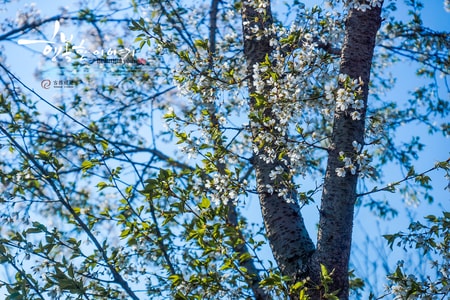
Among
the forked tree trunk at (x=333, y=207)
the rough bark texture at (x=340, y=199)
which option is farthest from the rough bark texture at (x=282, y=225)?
the rough bark texture at (x=340, y=199)

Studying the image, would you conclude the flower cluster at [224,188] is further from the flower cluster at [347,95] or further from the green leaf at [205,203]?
the flower cluster at [347,95]

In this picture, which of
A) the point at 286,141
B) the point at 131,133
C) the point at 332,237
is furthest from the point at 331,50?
the point at 131,133

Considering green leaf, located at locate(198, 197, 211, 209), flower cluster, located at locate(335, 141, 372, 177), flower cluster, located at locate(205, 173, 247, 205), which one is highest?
flower cluster, located at locate(205, 173, 247, 205)

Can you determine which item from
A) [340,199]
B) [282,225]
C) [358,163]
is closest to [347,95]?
[358,163]

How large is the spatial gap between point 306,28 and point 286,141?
1030 millimetres

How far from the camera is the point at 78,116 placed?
21.9ft

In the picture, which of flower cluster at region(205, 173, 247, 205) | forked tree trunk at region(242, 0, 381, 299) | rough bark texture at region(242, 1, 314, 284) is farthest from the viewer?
flower cluster at region(205, 173, 247, 205)

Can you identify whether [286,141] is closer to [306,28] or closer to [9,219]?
A: [306,28]

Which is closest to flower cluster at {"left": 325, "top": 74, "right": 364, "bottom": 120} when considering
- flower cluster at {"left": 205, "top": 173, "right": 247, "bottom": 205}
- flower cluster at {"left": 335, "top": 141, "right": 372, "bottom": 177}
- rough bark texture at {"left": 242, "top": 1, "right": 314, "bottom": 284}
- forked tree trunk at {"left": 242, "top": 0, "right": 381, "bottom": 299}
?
forked tree trunk at {"left": 242, "top": 0, "right": 381, "bottom": 299}

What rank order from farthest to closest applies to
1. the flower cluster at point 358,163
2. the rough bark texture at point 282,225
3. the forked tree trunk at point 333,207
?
the rough bark texture at point 282,225 → the forked tree trunk at point 333,207 → the flower cluster at point 358,163

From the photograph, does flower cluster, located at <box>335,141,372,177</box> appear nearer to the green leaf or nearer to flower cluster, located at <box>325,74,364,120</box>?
flower cluster, located at <box>325,74,364,120</box>

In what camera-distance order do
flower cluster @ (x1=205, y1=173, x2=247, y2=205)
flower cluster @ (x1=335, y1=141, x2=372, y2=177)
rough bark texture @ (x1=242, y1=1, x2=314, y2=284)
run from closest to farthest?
flower cluster @ (x1=335, y1=141, x2=372, y2=177) < rough bark texture @ (x1=242, y1=1, x2=314, y2=284) < flower cluster @ (x1=205, y1=173, x2=247, y2=205)

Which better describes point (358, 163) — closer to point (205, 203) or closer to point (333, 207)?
point (333, 207)

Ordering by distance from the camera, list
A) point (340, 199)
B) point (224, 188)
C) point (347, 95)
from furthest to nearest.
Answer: point (224, 188)
point (340, 199)
point (347, 95)
